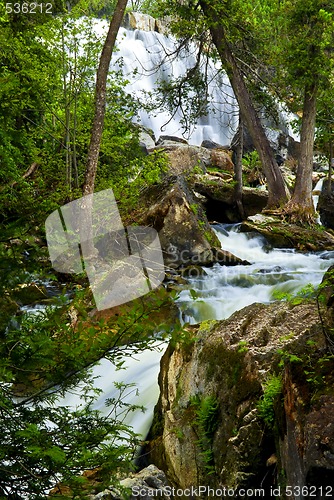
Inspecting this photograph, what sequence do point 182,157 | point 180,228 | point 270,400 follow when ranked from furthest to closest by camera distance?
point 182,157 < point 180,228 < point 270,400

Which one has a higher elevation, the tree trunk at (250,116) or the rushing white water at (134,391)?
the tree trunk at (250,116)

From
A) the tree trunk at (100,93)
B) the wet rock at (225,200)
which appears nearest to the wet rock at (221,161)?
the wet rock at (225,200)

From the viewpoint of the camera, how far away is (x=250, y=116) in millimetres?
13242

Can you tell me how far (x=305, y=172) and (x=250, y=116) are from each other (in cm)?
232

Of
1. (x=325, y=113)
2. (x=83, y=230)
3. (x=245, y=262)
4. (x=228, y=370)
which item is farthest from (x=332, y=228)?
(x=228, y=370)

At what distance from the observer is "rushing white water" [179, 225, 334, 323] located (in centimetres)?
820

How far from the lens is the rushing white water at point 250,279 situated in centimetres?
820

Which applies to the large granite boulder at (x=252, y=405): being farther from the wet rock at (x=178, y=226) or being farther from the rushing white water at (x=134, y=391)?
the wet rock at (x=178, y=226)

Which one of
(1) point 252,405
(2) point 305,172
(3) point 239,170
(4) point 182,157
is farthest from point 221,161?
(1) point 252,405

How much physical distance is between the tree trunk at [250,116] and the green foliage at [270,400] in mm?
10671

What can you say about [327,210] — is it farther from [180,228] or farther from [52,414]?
[52,414]

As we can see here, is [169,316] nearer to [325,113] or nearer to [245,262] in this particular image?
[245,262]

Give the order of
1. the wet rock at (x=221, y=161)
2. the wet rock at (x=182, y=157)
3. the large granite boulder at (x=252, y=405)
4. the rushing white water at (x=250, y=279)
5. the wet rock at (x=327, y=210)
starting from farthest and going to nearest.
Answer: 1. the wet rock at (x=221, y=161)
2. the wet rock at (x=182, y=157)
3. the wet rock at (x=327, y=210)
4. the rushing white water at (x=250, y=279)
5. the large granite boulder at (x=252, y=405)

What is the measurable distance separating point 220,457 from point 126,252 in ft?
23.5
